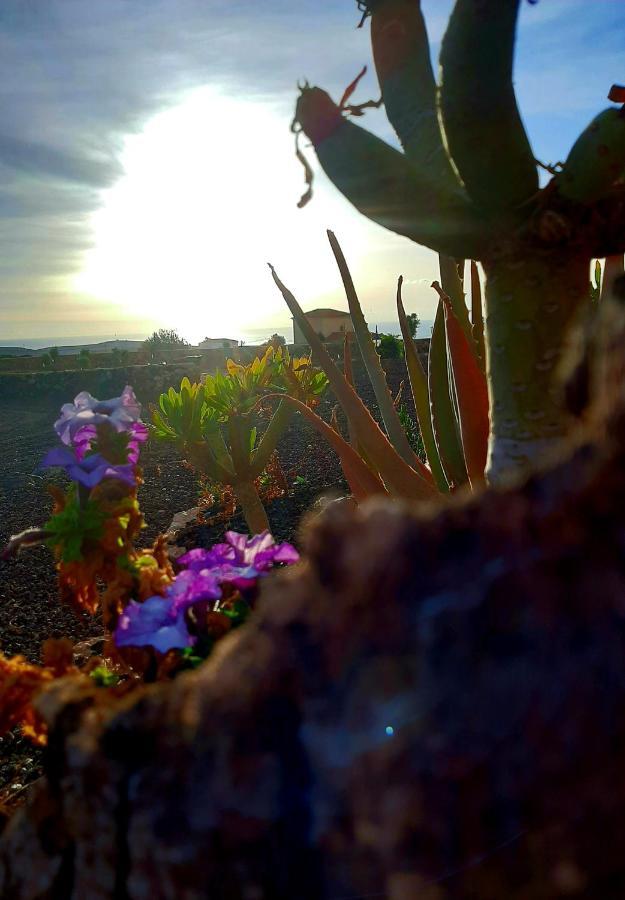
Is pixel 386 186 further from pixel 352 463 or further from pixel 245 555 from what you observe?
pixel 352 463

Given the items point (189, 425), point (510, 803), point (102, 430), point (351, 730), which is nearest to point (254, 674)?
point (351, 730)

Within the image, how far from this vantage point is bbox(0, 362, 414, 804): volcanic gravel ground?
128 inches

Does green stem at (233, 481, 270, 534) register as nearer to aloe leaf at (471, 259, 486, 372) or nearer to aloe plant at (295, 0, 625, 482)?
aloe leaf at (471, 259, 486, 372)

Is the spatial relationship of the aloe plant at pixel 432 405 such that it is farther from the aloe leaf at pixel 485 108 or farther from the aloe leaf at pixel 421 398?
the aloe leaf at pixel 485 108

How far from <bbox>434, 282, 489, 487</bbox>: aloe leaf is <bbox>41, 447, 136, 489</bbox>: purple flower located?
3.09ft

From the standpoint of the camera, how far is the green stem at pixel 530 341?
1020 mm

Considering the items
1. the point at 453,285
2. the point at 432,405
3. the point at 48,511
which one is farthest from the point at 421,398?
the point at 48,511

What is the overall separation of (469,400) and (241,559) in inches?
36.4

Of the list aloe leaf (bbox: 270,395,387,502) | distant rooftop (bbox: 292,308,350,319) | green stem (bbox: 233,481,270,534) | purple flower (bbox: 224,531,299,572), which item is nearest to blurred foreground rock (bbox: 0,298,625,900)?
purple flower (bbox: 224,531,299,572)

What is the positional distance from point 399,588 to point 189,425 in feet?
9.40

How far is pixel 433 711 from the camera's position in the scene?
39 centimetres

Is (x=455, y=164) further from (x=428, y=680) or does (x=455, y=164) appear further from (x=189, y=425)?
(x=189, y=425)

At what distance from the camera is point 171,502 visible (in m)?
5.91

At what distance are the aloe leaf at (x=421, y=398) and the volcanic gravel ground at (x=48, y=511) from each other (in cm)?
139
